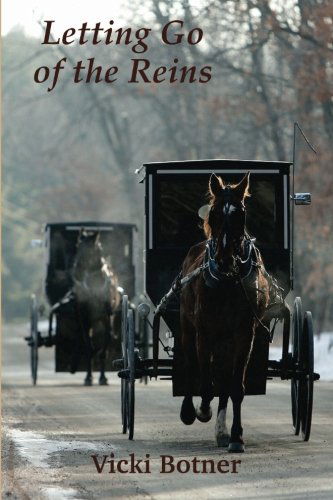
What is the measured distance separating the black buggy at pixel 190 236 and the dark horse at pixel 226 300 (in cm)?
109

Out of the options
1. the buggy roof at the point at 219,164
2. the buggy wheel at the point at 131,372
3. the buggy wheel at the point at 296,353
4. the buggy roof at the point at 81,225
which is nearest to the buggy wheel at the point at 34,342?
the buggy roof at the point at 81,225

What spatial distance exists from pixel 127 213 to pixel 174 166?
6413 centimetres

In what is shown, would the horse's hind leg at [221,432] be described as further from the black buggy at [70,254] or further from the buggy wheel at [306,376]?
the black buggy at [70,254]

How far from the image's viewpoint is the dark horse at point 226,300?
11.8 m

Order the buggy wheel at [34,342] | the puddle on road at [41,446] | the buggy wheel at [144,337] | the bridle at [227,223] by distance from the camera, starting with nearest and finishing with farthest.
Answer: the bridle at [227,223] < the puddle on road at [41,446] < the buggy wheel at [144,337] < the buggy wheel at [34,342]

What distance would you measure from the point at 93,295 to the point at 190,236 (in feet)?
25.1

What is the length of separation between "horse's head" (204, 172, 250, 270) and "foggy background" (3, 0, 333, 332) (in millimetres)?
18294

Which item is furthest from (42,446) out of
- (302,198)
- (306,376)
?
(302,198)

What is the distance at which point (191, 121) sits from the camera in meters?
52.1

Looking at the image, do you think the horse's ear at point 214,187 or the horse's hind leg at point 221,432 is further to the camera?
the horse's hind leg at point 221,432

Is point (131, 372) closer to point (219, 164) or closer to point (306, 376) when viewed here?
point (306, 376)

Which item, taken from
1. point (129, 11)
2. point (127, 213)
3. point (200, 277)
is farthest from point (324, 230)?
point (127, 213)

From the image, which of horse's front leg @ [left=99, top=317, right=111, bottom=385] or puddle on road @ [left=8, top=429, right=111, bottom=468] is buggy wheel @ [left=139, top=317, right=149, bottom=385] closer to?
horse's front leg @ [left=99, top=317, right=111, bottom=385]

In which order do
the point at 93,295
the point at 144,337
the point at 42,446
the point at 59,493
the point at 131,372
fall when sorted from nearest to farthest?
the point at 59,493
the point at 42,446
the point at 131,372
the point at 144,337
the point at 93,295
